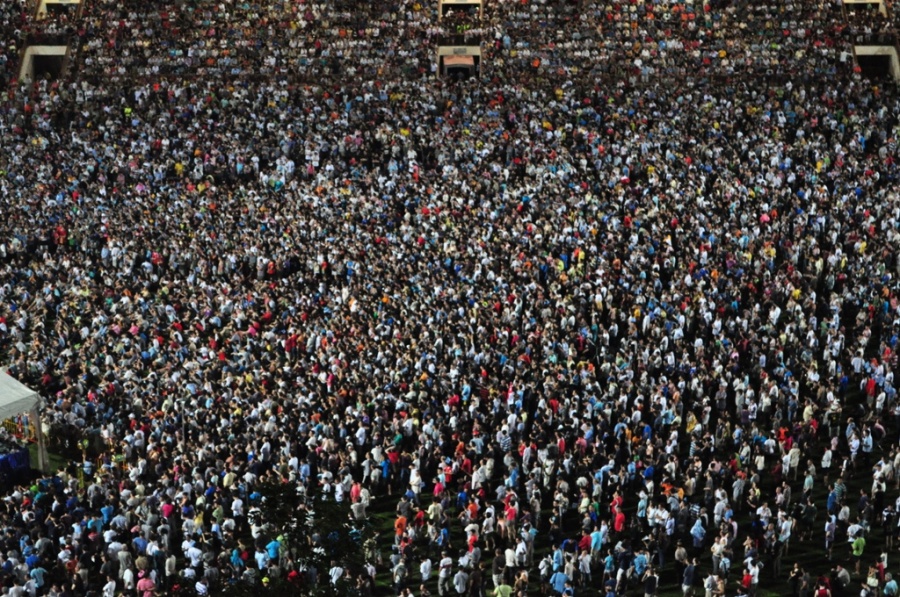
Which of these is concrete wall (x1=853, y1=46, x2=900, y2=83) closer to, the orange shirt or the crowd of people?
the crowd of people

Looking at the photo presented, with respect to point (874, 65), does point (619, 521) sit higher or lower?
lower

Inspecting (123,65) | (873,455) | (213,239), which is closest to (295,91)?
(123,65)

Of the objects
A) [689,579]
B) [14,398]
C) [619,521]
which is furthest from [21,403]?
[689,579]

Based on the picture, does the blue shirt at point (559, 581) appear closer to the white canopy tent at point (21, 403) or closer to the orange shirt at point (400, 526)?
the orange shirt at point (400, 526)

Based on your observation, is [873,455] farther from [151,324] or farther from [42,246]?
[42,246]

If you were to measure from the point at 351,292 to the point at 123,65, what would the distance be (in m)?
21.1

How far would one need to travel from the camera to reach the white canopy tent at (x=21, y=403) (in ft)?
125

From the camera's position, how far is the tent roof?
38000 mm

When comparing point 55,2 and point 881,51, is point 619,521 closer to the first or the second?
point 881,51

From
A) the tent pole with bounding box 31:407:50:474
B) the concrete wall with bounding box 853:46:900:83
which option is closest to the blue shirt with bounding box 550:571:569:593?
the tent pole with bounding box 31:407:50:474

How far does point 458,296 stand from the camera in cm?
4428

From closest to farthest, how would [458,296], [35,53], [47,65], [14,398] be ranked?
[14,398], [458,296], [35,53], [47,65]

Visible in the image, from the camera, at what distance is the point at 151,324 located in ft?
147

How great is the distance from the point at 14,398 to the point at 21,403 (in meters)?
0.19
